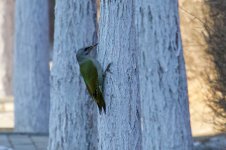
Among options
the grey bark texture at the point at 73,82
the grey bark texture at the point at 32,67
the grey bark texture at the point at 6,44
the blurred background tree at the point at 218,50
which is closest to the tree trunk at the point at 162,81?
the blurred background tree at the point at 218,50

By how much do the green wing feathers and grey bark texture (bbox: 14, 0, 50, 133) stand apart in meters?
5.76

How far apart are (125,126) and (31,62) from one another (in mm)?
5840

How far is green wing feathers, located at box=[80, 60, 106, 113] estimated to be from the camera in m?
4.95

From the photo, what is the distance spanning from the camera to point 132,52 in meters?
5.21

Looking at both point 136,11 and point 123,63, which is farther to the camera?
point 123,63

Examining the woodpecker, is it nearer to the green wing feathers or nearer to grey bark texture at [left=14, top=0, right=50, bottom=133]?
the green wing feathers

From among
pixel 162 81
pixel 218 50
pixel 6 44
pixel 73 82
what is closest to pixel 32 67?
pixel 6 44

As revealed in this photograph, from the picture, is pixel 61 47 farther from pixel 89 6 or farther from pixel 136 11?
pixel 136 11

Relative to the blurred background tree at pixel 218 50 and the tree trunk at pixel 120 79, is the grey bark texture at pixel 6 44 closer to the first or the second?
the blurred background tree at pixel 218 50

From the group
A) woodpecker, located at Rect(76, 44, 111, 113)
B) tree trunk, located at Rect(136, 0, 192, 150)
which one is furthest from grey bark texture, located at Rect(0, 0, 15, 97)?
tree trunk, located at Rect(136, 0, 192, 150)

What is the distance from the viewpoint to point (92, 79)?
498cm

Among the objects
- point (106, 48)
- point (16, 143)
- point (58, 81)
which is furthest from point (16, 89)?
point (106, 48)

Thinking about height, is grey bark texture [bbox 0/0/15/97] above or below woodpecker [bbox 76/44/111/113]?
above

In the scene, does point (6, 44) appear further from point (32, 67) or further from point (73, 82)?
point (73, 82)
